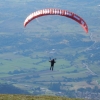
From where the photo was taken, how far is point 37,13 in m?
40.1

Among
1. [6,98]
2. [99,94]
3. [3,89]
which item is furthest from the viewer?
[99,94]

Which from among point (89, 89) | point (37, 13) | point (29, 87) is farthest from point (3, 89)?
point (37, 13)

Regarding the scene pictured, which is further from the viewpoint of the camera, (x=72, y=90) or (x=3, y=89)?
(x=72, y=90)

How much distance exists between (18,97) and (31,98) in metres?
1.32

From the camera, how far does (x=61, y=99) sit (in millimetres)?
38188

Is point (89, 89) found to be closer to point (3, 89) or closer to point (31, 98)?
point (3, 89)

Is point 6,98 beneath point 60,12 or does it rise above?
beneath

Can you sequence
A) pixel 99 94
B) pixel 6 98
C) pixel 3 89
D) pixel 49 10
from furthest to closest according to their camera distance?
pixel 99 94 → pixel 3 89 → pixel 49 10 → pixel 6 98

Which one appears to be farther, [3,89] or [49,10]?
[3,89]

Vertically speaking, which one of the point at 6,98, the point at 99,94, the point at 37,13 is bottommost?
the point at 6,98

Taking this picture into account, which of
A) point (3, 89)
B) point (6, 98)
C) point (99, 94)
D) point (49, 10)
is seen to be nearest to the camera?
point (6, 98)

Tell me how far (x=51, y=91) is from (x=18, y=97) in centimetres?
15732

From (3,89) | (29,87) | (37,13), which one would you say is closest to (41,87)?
(29,87)

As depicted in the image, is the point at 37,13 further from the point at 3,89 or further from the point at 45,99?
the point at 3,89
